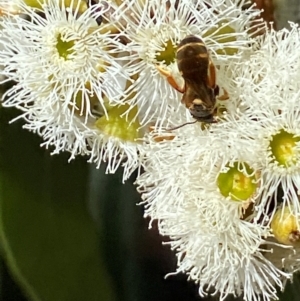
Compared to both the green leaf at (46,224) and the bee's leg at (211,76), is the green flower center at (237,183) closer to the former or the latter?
the bee's leg at (211,76)

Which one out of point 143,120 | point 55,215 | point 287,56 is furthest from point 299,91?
point 55,215

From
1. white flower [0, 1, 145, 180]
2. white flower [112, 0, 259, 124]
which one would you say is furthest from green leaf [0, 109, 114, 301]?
white flower [112, 0, 259, 124]

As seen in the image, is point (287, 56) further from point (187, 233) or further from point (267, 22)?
point (187, 233)

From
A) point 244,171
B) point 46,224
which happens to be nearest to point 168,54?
point 244,171

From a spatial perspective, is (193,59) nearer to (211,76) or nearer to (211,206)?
(211,76)

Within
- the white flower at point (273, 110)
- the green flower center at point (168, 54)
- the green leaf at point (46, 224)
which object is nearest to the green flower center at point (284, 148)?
the white flower at point (273, 110)
